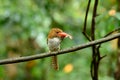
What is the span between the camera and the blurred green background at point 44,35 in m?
3.60

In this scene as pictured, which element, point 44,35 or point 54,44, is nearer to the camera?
point 54,44

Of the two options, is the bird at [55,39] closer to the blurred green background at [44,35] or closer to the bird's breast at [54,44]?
the bird's breast at [54,44]

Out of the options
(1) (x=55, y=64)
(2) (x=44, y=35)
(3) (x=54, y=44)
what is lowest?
(2) (x=44, y=35)

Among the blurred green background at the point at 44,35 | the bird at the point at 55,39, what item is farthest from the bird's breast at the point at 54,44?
the blurred green background at the point at 44,35

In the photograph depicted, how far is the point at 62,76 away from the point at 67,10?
899 mm

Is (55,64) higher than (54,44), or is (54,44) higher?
(54,44)

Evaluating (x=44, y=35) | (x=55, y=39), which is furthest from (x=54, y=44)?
(x=44, y=35)

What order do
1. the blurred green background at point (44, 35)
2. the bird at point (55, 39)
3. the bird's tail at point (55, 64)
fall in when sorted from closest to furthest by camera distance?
the bird at point (55, 39) → the bird's tail at point (55, 64) → the blurred green background at point (44, 35)

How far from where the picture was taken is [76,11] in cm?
504

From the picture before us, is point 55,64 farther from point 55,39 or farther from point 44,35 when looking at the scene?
point 44,35

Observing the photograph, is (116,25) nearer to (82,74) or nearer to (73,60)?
(82,74)

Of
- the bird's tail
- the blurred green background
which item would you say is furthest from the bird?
the blurred green background

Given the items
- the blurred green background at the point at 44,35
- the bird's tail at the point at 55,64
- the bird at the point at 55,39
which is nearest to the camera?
the bird at the point at 55,39

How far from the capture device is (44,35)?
3527 mm
